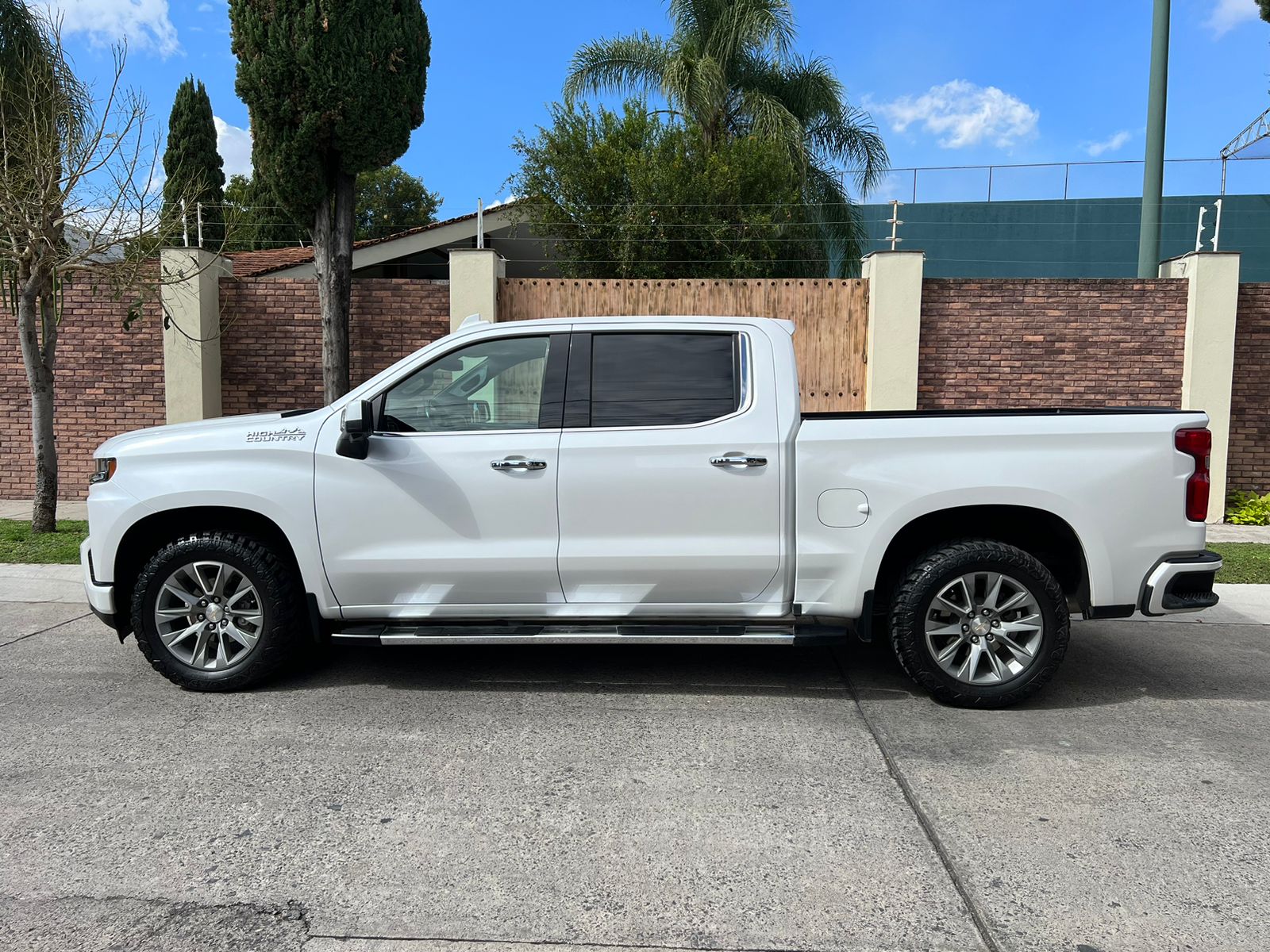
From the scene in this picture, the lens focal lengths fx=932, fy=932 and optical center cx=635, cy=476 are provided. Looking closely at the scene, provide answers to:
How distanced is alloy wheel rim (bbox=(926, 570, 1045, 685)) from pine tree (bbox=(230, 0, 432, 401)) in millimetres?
7694

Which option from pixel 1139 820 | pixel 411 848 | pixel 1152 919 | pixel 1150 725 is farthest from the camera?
pixel 1150 725

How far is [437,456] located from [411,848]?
208cm

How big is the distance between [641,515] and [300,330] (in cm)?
805

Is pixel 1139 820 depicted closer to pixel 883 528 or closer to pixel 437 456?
pixel 883 528

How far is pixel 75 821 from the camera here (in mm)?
3525

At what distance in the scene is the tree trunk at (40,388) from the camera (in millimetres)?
9266

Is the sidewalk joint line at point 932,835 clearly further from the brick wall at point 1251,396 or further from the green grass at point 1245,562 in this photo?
the brick wall at point 1251,396

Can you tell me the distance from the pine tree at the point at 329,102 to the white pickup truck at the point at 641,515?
577 cm

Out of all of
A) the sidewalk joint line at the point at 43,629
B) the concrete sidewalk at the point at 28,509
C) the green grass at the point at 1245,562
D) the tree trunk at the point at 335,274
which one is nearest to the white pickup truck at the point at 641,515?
the sidewalk joint line at the point at 43,629

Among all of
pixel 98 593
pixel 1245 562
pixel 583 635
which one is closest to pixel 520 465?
pixel 583 635

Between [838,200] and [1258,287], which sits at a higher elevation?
[838,200]

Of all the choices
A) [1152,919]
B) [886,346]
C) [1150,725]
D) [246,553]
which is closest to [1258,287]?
[886,346]

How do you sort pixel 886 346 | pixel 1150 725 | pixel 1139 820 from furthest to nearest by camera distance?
pixel 886 346 → pixel 1150 725 → pixel 1139 820

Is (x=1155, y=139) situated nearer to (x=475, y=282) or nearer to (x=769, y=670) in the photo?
(x=475, y=282)
